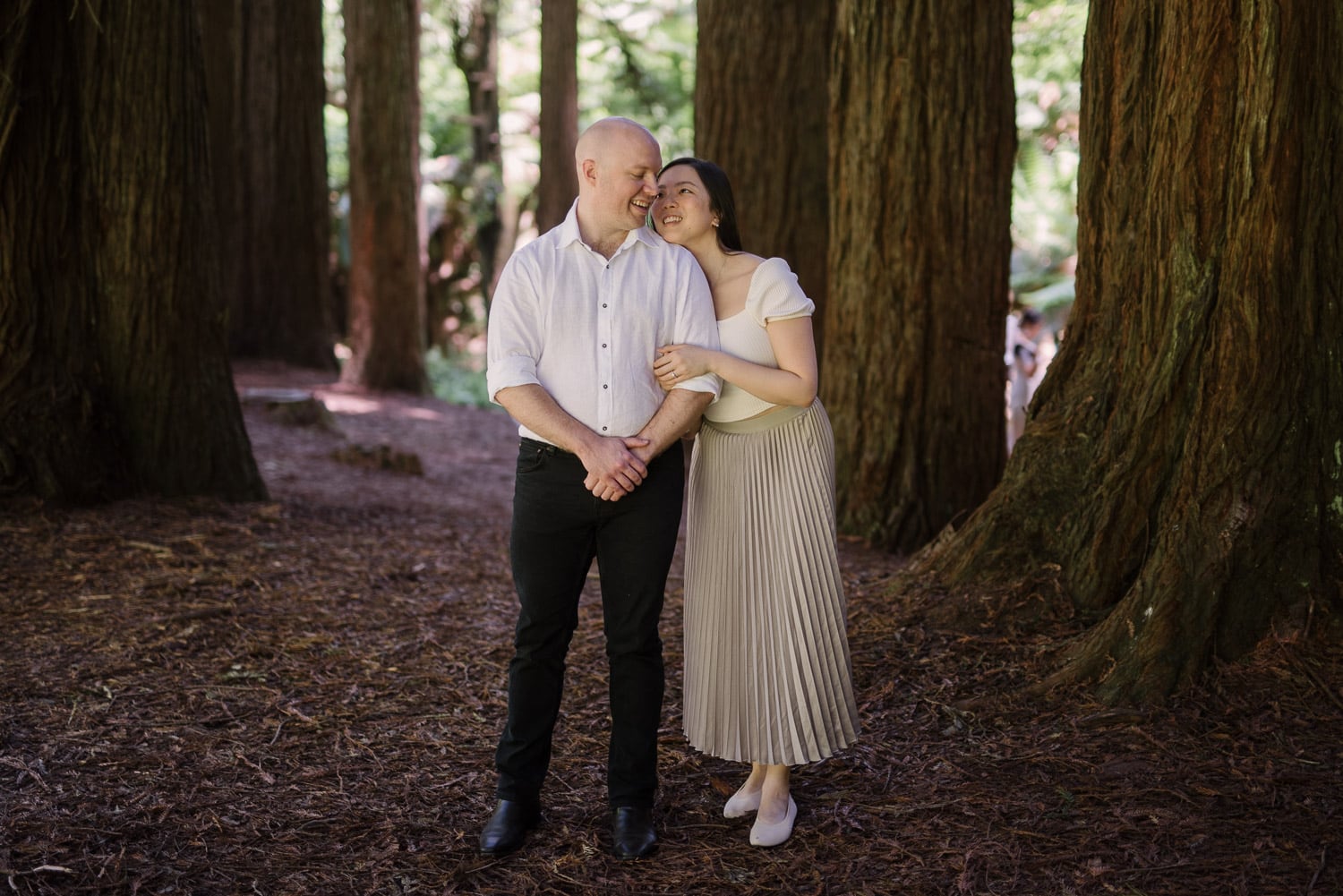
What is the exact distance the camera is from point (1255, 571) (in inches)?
154

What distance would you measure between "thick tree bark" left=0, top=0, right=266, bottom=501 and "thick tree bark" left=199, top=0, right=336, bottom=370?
7447 millimetres

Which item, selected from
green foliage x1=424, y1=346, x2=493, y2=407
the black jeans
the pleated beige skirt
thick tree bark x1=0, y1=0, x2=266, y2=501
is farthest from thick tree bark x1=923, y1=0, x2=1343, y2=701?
green foliage x1=424, y1=346, x2=493, y2=407

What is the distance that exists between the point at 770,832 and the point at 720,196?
179cm

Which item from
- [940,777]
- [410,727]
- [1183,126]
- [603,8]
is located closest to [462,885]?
[410,727]

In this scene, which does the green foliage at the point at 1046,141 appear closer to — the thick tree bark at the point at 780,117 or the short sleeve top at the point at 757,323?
the thick tree bark at the point at 780,117

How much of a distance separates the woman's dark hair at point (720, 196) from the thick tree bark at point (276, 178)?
36.8 ft

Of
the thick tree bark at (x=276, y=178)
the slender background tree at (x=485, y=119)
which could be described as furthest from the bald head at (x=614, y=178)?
the slender background tree at (x=485, y=119)

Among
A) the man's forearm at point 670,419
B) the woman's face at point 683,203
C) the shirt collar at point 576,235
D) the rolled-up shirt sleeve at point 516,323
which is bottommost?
the man's forearm at point 670,419

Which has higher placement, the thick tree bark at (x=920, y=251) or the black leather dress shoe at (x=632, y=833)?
the thick tree bark at (x=920, y=251)

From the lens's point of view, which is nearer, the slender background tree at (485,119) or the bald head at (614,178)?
the bald head at (614,178)

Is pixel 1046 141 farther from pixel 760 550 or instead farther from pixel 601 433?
pixel 601 433

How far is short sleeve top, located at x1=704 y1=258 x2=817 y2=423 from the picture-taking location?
11.2ft

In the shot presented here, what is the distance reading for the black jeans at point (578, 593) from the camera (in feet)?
11.1

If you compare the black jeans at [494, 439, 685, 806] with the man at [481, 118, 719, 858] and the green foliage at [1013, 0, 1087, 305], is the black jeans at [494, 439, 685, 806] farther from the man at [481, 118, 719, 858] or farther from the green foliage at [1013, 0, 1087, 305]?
the green foliage at [1013, 0, 1087, 305]
